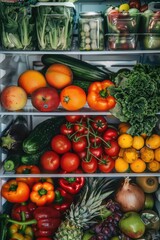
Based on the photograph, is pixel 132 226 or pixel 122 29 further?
pixel 132 226

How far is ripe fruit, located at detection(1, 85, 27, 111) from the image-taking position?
8.91 ft

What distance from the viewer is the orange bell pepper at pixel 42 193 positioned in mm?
2982

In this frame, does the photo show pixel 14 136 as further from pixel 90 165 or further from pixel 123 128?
pixel 123 128

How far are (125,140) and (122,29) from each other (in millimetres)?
800

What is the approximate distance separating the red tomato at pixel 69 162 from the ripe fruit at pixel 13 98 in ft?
1.69

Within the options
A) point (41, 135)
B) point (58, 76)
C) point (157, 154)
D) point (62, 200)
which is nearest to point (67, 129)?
point (41, 135)

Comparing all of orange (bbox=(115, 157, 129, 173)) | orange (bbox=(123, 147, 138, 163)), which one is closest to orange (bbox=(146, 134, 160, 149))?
orange (bbox=(123, 147, 138, 163))

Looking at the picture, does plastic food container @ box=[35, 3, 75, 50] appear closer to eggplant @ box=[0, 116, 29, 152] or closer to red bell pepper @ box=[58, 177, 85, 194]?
eggplant @ box=[0, 116, 29, 152]

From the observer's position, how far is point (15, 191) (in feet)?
9.68

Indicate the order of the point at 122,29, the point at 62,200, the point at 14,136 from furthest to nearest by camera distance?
the point at 62,200
the point at 14,136
the point at 122,29

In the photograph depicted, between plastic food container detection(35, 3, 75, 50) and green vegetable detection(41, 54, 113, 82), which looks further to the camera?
green vegetable detection(41, 54, 113, 82)

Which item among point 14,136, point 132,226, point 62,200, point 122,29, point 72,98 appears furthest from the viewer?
point 62,200

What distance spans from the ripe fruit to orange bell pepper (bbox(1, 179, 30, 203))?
0.61m

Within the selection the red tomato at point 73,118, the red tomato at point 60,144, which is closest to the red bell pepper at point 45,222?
the red tomato at point 60,144
